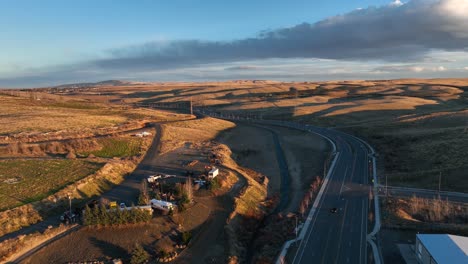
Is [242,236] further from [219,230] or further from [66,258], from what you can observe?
[66,258]

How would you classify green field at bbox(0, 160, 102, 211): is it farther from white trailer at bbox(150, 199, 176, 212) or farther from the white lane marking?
the white lane marking

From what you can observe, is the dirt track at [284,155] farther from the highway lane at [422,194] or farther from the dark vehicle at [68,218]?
the dark vehicle at [68,218]

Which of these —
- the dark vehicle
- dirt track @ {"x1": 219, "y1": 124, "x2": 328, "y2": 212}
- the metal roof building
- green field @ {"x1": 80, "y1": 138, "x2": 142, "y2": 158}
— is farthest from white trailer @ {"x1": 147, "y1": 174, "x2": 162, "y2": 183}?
the metal roof building

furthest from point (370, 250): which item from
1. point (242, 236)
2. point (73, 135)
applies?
point (73, 135)

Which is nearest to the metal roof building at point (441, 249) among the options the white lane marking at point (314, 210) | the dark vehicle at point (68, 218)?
the white lane marking at point (314, 210)

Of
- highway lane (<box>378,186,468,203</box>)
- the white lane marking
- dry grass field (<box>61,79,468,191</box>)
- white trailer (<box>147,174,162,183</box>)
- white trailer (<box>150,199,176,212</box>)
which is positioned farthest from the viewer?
dry grass field (<box>61,79,468,191</box>)

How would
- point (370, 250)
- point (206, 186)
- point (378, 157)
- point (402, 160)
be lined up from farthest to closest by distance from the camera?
point (378, 157), point (402, 160), point (206, 186), point (370, 250)
